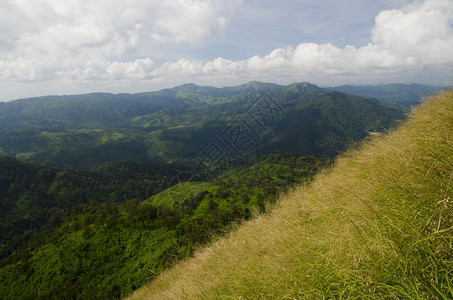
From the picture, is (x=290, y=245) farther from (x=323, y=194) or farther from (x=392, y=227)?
(x=323, y=194)

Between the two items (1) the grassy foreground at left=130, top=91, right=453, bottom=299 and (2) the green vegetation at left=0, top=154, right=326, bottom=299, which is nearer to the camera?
(1) the grassy foreground at left=130, top=91, right=453, bottom=299

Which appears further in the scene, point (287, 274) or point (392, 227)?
point (287, 274)

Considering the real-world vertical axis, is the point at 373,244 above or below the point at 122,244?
above

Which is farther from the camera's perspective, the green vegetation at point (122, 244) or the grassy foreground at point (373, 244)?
the green vegetation at point (122, 244)

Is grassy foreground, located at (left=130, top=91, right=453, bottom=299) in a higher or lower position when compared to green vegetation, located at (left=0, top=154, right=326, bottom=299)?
higher

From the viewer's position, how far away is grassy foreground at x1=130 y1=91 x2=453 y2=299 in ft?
6.84

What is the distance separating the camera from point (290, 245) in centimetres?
384

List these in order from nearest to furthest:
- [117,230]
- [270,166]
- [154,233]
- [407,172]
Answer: [407,172], [154,233], [117,230], [270,166]

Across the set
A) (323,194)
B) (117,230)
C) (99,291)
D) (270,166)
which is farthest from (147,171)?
(323,194)

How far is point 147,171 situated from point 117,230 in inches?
4705

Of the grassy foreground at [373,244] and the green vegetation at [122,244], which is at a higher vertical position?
the grassy foreground at [373,244]

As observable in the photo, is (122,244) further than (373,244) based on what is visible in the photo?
Yes

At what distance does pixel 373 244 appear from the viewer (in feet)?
8.13

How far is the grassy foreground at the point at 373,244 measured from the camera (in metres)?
2.08
